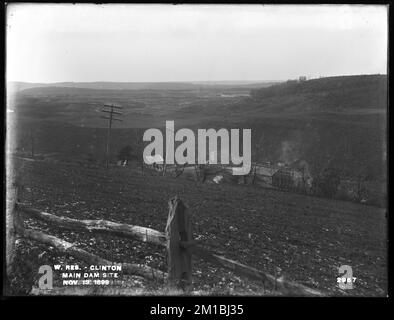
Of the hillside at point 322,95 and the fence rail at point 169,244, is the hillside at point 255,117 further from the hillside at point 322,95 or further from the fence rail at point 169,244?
the fence rail at point 169,244

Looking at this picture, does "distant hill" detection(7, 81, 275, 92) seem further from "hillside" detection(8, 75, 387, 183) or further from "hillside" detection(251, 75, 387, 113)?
"hillside" detection(251, 75, 387, 113)

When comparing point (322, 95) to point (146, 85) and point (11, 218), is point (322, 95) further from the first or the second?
point (11, 218)

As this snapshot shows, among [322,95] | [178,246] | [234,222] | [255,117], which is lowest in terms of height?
[178,246]

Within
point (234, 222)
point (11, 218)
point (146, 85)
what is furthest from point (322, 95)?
point (11, 218)

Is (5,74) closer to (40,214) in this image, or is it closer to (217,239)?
(40,214)

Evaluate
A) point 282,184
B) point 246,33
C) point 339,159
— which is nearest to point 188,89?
point 246,33

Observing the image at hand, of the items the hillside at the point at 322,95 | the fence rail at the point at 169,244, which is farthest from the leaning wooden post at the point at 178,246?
the hillside at the point at 322,95

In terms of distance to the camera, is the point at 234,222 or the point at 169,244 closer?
the point at 169,244

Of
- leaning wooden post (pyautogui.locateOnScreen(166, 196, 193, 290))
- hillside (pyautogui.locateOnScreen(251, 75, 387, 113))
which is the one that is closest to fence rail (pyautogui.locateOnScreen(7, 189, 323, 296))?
leaning wooden post (pyautogui.locateOnScreen(166, 196, 193, 290))
